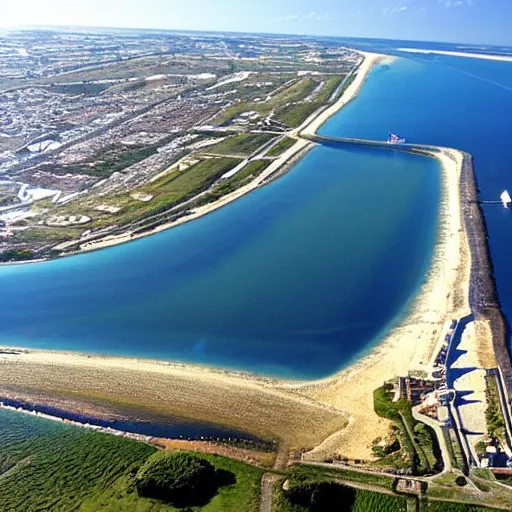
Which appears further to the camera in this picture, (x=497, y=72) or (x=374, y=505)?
(x=497, y=72)

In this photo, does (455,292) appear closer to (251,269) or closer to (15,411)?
(251,269)

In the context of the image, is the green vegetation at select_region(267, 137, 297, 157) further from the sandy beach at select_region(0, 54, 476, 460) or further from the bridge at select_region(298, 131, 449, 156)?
the sandy beach at select_region(0, 54, 476, 460)

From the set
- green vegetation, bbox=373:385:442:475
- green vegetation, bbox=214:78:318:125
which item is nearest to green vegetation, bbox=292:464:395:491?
green vegetation, bbox=373:385:442:475

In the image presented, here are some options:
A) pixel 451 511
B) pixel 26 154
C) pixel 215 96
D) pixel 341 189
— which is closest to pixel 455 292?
pixel 451 511

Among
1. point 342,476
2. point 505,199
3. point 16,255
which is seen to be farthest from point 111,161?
point 342,476

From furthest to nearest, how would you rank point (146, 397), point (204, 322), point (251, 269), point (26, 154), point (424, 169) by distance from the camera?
point (26, 154)
point (424, 169)
point (251, 269)
point (204, 322)
point (146, 397)

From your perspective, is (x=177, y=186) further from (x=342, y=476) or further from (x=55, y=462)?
(x=342, y=476)

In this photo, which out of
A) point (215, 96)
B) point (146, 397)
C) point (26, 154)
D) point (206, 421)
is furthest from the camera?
point (215, 96)
